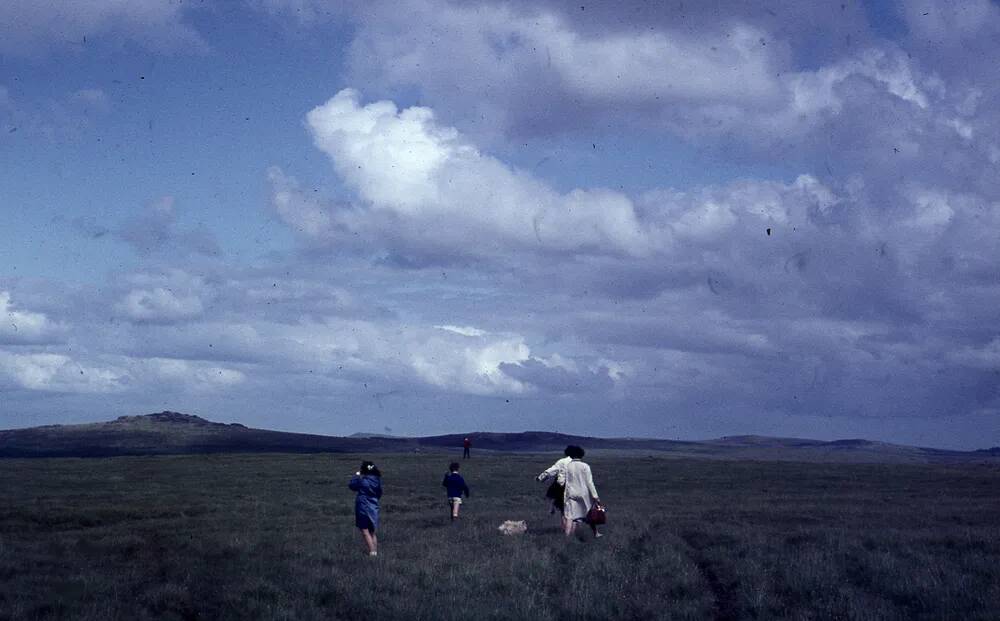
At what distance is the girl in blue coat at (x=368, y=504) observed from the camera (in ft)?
69.7

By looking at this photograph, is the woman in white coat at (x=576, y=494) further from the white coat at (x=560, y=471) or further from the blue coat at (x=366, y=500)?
the blue coat at (x=366, y=500)

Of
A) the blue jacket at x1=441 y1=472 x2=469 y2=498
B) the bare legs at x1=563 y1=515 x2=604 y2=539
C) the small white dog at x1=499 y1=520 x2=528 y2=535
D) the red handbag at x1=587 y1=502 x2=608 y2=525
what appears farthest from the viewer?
the blue jacket at x1=441 y1=472 x2=469 y2=498

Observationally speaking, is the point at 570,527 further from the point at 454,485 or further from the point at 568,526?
the point at 454,485

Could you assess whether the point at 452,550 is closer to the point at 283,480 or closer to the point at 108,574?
the point at 108,574

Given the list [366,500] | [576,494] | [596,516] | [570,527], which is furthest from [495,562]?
[576,494]

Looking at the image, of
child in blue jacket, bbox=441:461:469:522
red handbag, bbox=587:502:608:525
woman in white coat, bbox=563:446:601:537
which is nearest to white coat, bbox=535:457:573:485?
woman in white coat, bbox=563:446:601:537

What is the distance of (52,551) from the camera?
21781 millimetres

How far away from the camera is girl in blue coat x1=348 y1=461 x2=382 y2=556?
836 inches

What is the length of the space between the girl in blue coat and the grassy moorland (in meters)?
0.65

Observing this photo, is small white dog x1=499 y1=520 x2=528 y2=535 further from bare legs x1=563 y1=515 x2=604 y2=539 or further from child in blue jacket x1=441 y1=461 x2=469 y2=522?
child in blue jacket x1=441 y1=461 x2=469 y2=522

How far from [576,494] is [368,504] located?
16.9ft

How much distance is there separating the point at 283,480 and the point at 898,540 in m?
38.5

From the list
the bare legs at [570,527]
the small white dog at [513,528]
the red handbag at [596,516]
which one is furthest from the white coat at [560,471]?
the small white dog at [513,528]

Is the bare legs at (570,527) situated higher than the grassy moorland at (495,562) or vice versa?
the bare legs at (570,527)
